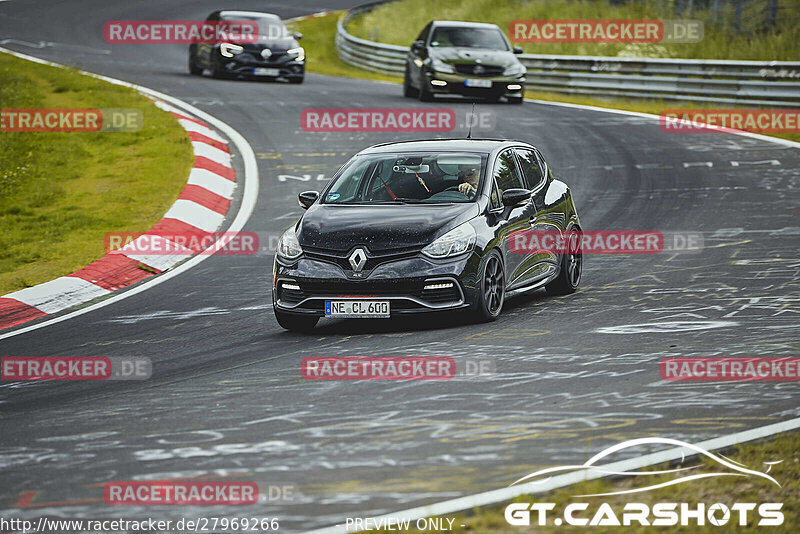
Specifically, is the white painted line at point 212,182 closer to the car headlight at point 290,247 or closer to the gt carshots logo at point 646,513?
the car headlight at point 290,247

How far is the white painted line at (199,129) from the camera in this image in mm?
19945

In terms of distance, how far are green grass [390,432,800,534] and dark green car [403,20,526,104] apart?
63.9 feet

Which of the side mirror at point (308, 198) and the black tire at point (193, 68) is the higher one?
the side mirror at point (308, 198)

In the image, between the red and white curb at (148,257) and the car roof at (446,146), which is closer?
the car roof at (446,146)

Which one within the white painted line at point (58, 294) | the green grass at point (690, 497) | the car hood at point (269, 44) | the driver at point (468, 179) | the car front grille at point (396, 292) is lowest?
the white painted line at point (58, 294)

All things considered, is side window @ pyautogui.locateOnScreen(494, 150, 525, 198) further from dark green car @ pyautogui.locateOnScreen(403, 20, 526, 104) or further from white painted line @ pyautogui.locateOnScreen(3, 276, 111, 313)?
dark green car @ pyautogui.locateOnScreen(403, 20, 526, 104)

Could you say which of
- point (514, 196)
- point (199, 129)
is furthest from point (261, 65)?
point (514, 196)

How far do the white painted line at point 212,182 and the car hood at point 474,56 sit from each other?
9.15 metres

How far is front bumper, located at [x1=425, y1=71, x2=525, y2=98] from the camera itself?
24875 millimetres

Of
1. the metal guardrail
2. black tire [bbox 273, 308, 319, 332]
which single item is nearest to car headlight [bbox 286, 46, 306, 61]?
the metal guardrail

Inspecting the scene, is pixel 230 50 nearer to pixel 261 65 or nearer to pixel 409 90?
pixel 261 65

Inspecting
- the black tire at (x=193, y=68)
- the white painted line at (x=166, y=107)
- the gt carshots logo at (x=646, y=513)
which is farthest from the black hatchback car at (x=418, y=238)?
the black tire at (x=193, y=68)

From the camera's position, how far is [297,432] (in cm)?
672

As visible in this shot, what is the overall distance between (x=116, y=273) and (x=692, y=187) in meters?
8.40
